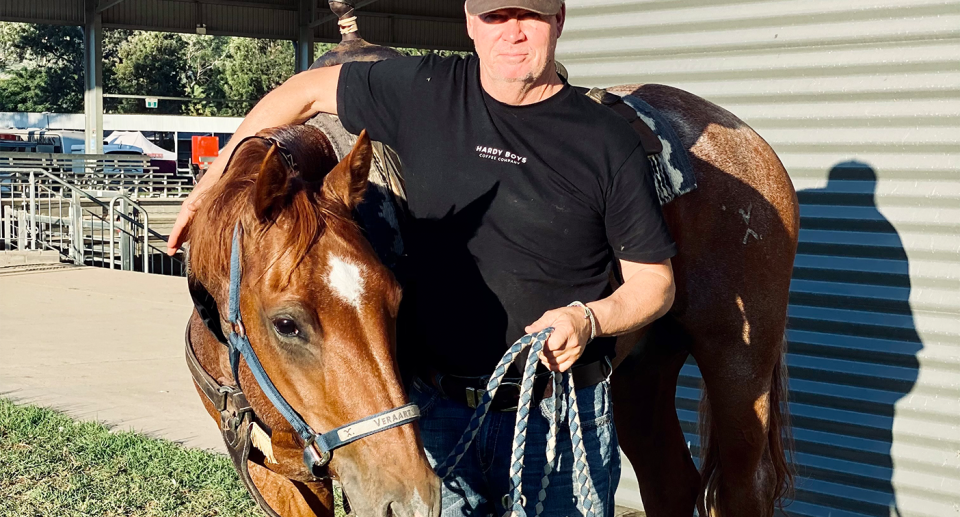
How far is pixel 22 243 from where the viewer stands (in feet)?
47.3

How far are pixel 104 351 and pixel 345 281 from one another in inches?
256

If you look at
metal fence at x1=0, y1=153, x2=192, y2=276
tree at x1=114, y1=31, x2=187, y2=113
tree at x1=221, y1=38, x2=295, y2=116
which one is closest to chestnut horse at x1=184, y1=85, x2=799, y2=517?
metal fence at x1=0, y1=153, x2=192, y2=276

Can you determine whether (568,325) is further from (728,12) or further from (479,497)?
(728,12)

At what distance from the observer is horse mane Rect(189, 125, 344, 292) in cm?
200

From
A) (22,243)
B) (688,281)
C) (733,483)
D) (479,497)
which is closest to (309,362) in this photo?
(479,497)

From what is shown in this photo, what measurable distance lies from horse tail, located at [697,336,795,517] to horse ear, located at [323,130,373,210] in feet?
6.07

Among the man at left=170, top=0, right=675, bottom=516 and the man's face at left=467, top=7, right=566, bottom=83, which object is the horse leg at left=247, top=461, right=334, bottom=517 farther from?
the man's face at left=467, top=7, right=566, bottom=83

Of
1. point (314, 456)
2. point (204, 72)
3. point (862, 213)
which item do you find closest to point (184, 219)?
point (314, 456)

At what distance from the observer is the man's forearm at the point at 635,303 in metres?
2.18

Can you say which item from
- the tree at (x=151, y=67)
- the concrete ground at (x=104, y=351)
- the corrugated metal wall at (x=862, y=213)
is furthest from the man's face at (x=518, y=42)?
the tree at (x=151, y=67)

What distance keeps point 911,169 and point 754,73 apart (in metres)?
0.77

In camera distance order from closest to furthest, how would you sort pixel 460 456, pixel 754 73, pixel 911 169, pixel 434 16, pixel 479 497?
pixel 460 456 < pixel 479 497 < pixel 911 169 < pixel 754 73 < pixel 434 16

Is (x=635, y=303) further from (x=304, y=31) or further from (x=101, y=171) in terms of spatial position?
(x=304, y=31)

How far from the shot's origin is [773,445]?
3.49 metres
